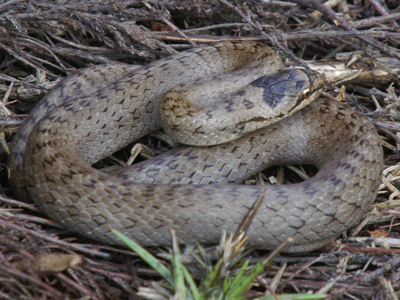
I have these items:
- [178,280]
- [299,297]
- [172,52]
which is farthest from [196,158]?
[299,297]

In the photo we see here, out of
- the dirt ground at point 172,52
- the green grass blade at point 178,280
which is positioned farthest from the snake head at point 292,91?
the green grass blade at point 178,280

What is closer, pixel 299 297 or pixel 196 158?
pixel 299 297

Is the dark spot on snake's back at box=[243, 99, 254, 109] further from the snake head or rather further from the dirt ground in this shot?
the dirt ground

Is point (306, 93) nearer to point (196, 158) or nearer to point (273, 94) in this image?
point (273, 94)

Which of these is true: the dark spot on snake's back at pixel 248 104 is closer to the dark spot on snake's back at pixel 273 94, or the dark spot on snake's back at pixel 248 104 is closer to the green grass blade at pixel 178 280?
the dark spot on snake's back at pixel 273 94

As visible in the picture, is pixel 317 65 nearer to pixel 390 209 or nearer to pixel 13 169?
pixel 390 209

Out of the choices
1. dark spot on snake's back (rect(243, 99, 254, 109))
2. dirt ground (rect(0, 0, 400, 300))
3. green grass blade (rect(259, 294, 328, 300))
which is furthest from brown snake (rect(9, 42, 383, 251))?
green grass blade (rect(259, 294, 328, 300))
